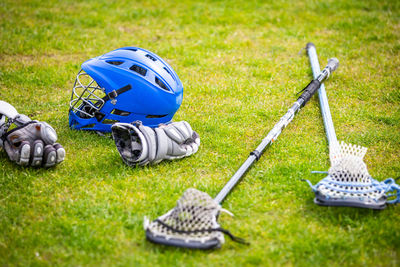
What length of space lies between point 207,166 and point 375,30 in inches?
220

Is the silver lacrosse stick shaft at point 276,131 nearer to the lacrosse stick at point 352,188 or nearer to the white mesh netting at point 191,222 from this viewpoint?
the white mesh netting at point 191,222

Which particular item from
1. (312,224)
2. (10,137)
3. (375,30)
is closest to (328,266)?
(312,224)

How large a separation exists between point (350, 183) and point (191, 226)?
1.45 m

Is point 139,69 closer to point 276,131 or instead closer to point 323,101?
point 276,131

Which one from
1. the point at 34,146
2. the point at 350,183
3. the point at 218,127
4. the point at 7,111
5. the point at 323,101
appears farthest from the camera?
the point at 323,101

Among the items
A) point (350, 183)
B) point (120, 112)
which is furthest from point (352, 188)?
point (120, 112)

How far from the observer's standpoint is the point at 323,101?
18.9 feet

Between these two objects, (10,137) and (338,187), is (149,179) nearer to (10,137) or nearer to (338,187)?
(10,137)

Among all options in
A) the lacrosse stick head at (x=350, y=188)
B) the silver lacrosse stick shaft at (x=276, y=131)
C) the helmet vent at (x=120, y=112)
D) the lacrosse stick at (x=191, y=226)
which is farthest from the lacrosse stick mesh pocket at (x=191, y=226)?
the helmet vent at (x=120, y=112)

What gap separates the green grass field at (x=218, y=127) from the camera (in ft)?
11.3

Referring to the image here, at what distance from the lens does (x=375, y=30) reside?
27.4ft

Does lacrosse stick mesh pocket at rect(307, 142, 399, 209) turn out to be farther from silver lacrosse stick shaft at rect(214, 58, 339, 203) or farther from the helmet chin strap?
the helmet chin strap

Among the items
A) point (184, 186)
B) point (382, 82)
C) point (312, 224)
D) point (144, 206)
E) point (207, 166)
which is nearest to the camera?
point (312, 224)

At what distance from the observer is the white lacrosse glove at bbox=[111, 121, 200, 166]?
432 cm
